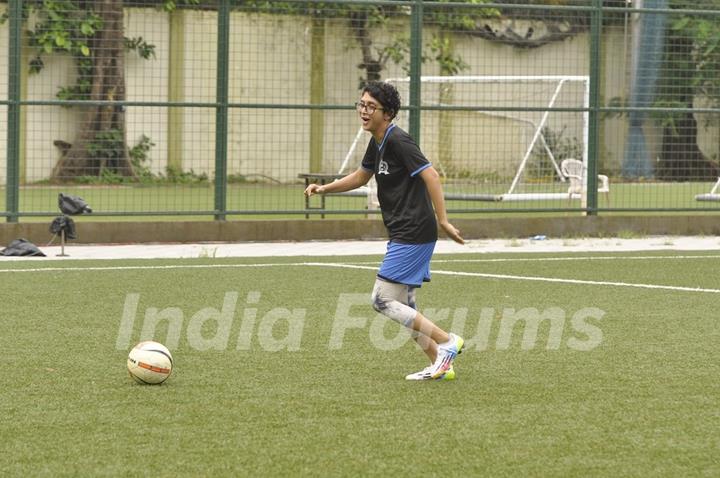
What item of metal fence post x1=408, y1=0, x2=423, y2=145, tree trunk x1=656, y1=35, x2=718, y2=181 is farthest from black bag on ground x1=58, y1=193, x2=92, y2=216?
tree trunk x1=656, y1=35, x2=718, y2=181

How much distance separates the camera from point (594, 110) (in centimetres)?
1742

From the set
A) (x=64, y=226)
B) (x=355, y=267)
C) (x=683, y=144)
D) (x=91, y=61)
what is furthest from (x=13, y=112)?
(x=683, y=144)

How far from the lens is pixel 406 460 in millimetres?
5395

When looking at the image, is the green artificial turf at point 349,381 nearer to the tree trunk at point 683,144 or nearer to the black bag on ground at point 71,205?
the black bag on ground at point 71,205

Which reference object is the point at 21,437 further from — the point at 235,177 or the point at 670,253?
the point at 235,177

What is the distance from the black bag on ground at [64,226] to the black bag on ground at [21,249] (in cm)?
28

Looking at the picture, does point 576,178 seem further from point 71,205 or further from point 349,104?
point 71,205

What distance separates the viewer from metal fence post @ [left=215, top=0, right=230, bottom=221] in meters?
16.2

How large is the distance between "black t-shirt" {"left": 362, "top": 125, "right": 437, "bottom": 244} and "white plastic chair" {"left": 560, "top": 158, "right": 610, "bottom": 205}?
35.7ft

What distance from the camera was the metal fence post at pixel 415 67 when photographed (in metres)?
16.8

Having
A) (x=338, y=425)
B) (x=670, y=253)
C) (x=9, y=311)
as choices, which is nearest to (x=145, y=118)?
(x=670, y=253)

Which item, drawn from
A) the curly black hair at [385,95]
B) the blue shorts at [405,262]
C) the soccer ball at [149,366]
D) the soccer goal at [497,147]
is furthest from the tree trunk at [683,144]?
the soccer ball at [149,366]

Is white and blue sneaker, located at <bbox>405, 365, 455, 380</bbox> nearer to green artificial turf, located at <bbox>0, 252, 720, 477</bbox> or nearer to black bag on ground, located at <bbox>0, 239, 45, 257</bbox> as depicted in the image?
green artificial turf, located at <bbox>0, 252, 720, 477</bbox>

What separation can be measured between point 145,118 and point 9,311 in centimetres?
1257
